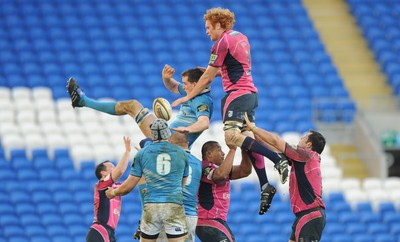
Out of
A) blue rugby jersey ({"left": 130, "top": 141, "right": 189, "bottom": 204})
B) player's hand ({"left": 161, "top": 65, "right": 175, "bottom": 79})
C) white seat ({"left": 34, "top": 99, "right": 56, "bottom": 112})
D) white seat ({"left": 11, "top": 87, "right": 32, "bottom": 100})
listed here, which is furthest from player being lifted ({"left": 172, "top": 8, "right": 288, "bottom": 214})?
white seat ({"left": 11, "top": 87, "right": 32, "bottom": 100})

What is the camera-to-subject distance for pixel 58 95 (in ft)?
70.1

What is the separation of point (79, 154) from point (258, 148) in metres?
9.38

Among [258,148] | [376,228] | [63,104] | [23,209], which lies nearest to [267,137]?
[258,148]

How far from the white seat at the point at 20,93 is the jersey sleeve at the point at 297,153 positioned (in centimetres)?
1083

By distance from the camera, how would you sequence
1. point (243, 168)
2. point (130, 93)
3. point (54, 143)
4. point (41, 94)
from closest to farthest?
point (243, 168), point (54, 143), point (41, 94), point (130, 93)

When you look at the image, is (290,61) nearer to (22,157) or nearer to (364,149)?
(364,149)

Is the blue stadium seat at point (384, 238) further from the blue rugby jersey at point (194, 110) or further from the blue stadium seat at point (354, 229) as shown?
the blue rugby jersey at point (194, 110)

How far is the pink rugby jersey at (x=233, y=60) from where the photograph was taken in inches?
434

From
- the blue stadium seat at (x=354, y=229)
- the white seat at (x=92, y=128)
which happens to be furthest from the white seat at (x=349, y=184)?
the white seat at (x=92, y=128)

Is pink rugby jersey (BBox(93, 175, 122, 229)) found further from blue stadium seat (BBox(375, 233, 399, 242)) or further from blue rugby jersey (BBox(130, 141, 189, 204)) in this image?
blue stadium seat (BBox(375, 233, 399, 242))

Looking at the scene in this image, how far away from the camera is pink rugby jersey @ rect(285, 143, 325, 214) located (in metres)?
11.7

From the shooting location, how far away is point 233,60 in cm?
1111

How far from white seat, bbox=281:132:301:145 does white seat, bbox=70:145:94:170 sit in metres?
4.24

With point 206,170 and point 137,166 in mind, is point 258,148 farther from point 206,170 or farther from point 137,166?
point 137,166
